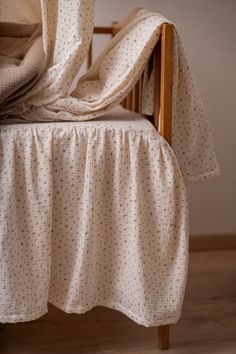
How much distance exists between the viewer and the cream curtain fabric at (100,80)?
4.57 ft

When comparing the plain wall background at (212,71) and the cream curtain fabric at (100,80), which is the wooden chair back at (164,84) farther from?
the plain wall background at (212,71)

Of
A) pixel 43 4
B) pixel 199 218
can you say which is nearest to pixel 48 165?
pixel 43 4

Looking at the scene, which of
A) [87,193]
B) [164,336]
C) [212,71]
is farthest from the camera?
[212,71]

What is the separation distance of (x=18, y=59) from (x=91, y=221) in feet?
1.55

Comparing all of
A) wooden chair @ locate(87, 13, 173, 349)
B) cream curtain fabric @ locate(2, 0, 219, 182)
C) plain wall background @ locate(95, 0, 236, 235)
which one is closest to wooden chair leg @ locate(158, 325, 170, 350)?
wooden chair @ locate(87, 13, 173, 349)

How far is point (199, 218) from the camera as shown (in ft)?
7.32

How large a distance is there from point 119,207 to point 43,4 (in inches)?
19.5

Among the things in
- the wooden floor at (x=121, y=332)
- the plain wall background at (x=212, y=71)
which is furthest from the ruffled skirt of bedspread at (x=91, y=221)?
the plain wall background at (x=212, y=71)

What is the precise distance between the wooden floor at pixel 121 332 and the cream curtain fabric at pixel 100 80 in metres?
0.42

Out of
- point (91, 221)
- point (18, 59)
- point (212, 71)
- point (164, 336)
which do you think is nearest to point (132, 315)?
point (164, 336)

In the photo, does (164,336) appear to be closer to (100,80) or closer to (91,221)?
(91,221)

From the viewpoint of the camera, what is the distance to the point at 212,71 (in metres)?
2.15

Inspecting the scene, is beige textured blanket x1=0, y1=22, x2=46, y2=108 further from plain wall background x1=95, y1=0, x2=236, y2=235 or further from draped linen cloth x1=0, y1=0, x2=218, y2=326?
plain wall background x1=95, y1=0, x2=236, y2=235

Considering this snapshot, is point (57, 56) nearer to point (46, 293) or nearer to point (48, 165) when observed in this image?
point (48, 165)
